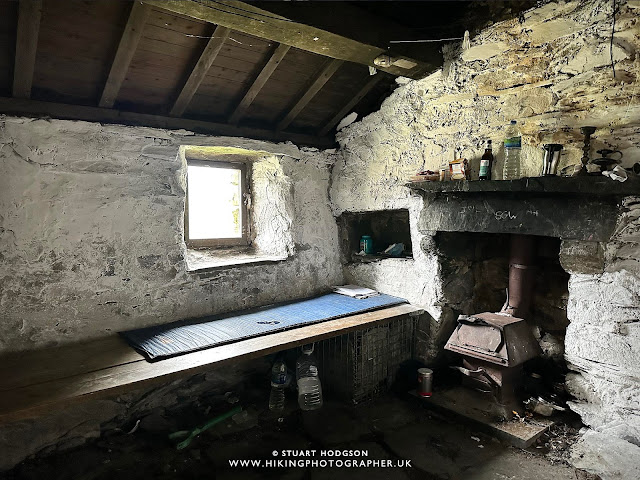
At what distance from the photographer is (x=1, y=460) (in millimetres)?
2205

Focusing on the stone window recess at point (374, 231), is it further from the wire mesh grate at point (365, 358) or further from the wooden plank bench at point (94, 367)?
the wooden plank bench at point (94, 367)

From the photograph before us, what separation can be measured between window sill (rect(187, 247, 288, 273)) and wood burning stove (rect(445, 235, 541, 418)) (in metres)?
1.63

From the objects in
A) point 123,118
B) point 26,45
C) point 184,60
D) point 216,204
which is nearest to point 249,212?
point 216,204

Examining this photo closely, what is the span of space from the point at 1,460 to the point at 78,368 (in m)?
0.78

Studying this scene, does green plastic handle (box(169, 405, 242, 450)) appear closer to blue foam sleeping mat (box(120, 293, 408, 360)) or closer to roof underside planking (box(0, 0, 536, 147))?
blue foam sleeping mat (box(120, 293, 408, 360))

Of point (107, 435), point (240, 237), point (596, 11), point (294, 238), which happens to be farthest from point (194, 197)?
point (596, 11)

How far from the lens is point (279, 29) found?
213 centimetres

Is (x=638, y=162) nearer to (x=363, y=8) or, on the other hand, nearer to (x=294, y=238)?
(x=363, y=8)

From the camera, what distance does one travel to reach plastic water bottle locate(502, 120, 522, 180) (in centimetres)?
249

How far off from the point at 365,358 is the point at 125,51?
2559 millimetres

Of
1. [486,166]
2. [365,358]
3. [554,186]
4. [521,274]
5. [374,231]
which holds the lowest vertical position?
[365,358]

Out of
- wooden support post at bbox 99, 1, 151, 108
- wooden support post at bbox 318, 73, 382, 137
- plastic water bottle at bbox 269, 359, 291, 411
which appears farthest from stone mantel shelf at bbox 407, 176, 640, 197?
wooden support post at bbox 99, 1, 151, 108

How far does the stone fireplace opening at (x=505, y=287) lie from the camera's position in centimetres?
289

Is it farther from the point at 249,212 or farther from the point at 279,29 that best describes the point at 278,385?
the point at 279,29
